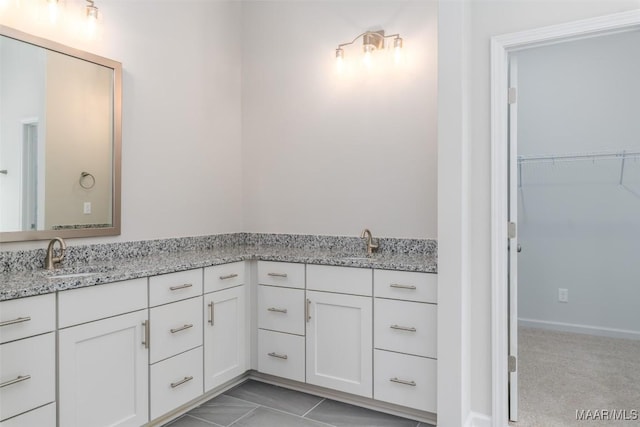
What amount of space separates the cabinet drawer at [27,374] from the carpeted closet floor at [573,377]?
225cm

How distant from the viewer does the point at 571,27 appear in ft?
6.79

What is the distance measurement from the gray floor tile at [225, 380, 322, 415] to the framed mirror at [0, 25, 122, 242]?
1283 mm

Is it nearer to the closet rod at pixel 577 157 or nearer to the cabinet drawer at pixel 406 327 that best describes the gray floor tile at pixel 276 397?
the cabinet drawer at pixel 406 327

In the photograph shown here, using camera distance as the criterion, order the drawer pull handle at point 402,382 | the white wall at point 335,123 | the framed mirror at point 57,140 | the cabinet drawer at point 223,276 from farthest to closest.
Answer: the white wall at point 335,123 < the cabinet drawer at point 223,276 < the drawer pull handle at point 402,382 < the framed mirror at point 57,140

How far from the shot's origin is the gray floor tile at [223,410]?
2.44 meters

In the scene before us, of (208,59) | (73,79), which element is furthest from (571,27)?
(73,79)

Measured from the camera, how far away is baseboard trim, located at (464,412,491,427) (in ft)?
7.40

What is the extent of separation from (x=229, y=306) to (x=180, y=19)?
6.52ft

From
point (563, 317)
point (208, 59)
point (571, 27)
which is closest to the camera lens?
point (571, 27)

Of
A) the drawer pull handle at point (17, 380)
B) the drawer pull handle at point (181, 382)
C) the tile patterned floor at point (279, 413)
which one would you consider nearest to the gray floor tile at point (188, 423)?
the tile patterned floor at point (279, 413)

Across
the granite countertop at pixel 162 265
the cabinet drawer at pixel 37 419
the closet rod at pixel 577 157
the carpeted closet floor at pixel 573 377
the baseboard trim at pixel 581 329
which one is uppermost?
the closet rod at pixel 577 157

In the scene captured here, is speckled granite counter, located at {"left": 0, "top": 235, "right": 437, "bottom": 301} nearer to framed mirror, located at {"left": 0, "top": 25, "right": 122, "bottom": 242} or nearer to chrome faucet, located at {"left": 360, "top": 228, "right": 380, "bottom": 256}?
chrome faucet, located at {"left": 360, "top": 228, "right": 380, "bottom": 256}

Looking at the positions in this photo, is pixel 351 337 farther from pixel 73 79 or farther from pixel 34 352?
pixel 73 79

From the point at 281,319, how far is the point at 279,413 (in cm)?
54
